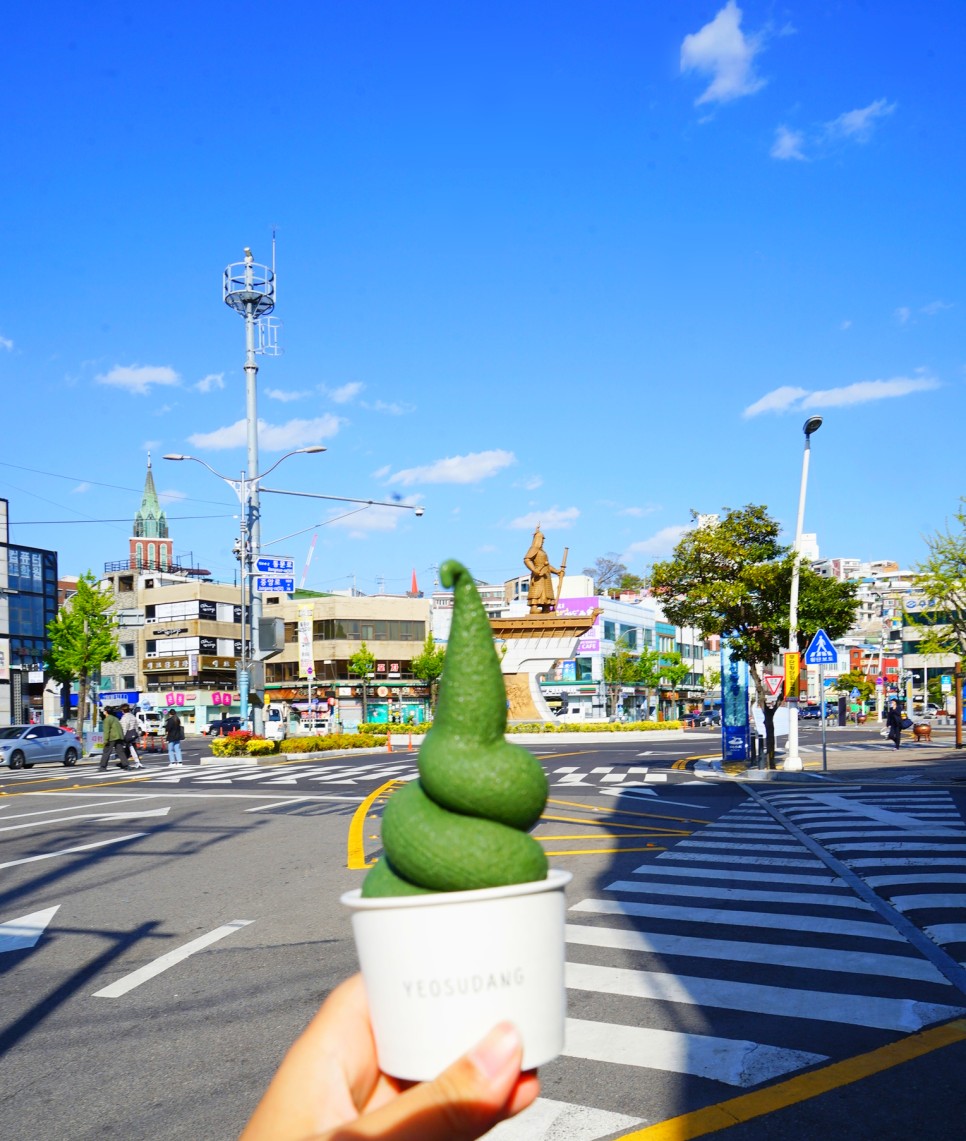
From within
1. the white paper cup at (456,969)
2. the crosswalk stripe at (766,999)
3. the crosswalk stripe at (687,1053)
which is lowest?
the crosswalk stripe at (766,999)

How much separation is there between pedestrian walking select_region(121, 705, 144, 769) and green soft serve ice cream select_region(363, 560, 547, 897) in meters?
31.8

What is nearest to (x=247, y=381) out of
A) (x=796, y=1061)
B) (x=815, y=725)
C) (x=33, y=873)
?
(x=33, y=873)

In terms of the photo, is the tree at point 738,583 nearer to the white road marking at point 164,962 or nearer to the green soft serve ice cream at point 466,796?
the white road marking at point 164,962

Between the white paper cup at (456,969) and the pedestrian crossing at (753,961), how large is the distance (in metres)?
3.37

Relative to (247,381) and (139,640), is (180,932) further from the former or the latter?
(139,640)

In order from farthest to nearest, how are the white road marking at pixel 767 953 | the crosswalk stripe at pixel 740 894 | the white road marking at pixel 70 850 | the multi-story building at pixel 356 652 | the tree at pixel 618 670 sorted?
the multi-story building at pixel 356 652 < the tree at pixel 618 670 < the white road marking at pixel 70 850 < the crosswalk stripe at pixel 740 894 < the white road marking at pixel 767 953

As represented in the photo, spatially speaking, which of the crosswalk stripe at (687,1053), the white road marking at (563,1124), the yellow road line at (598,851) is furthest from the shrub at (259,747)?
the white road marking at (563,1124)

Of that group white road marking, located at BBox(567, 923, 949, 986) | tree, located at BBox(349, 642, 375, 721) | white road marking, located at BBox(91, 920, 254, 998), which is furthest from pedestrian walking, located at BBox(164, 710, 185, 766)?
tree, located at BBox(349, 642, 375, 721)

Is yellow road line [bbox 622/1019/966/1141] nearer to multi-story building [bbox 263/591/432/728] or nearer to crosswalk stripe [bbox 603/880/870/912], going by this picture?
crosswalk stripe [bbox 603/880/870/912]

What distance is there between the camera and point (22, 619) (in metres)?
72.9

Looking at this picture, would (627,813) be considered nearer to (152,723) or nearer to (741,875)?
(741,875)

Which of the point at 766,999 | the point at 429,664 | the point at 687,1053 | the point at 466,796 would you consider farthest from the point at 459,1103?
the point at 429,664

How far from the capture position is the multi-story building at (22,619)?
7081 cm

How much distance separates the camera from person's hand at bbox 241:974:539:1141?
67.0 inches
